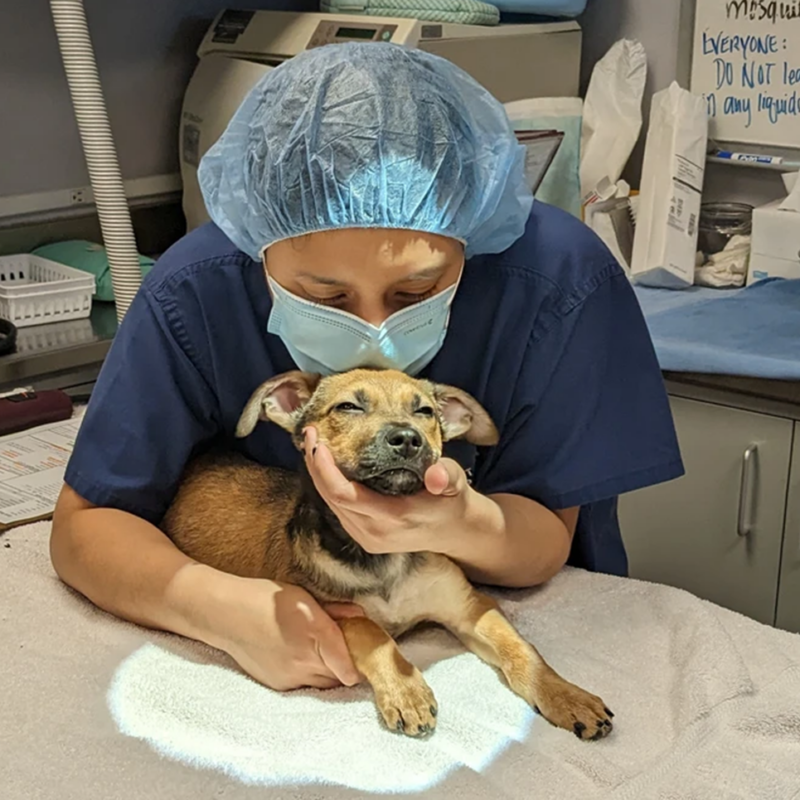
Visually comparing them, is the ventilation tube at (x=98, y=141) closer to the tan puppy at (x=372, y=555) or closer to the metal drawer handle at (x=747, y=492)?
the tan puppy at (x=372, y=555)

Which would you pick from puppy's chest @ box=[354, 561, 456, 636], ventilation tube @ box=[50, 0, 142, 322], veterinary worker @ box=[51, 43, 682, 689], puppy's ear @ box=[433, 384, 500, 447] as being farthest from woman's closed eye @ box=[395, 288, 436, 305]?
ventilation tube @ box=[50, 0, 142, 322]

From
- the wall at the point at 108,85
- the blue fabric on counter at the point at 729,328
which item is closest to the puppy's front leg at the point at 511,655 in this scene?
the blue fabric on counter at the point at 729,328

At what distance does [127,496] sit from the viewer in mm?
1205

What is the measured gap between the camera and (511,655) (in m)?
1.04

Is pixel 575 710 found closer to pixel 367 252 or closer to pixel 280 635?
pixel 280 635

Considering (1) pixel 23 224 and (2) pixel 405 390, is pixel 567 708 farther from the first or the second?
(1) pixel 23 224

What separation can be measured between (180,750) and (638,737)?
0.41 m

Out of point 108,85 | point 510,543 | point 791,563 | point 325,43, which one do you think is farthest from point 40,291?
point 791,563

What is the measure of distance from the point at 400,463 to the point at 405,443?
0.02 metres

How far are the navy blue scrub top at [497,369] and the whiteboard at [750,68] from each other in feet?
4.10

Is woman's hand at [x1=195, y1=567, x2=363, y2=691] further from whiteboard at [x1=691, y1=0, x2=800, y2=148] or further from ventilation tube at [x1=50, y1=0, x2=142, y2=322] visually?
whiteboard at [x1=691, y1=0, x2=800, y2=148]

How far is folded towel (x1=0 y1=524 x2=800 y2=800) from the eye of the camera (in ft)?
2.89

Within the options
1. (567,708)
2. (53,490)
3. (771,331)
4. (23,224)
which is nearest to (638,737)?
(567,708)

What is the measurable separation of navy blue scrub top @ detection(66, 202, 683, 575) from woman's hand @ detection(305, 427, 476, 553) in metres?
0.20
